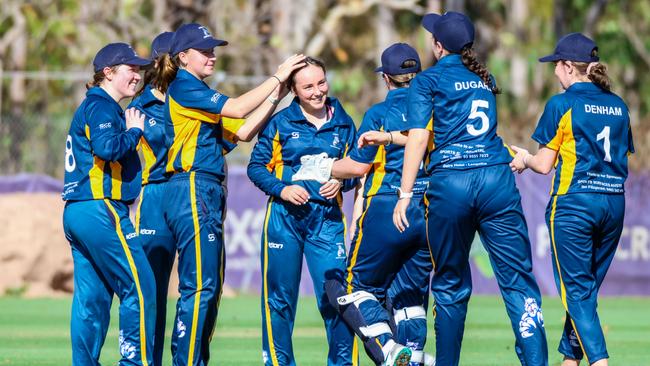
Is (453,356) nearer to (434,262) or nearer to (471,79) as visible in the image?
(434,262)

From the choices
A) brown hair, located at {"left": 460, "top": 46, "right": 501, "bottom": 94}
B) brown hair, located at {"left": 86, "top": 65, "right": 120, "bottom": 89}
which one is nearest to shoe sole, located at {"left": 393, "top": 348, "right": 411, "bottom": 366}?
brown hair, located at {"left": 460, "top": 46, "right": 501, "bottom": 94}

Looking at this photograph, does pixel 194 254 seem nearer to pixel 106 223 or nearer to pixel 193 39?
pixel 106 223

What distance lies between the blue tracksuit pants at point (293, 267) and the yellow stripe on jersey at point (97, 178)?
125 centimetres

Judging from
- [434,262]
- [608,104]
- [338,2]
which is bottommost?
[434,262]

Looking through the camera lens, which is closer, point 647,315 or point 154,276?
point 154,276

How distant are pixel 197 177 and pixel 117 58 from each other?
1025 millimetres

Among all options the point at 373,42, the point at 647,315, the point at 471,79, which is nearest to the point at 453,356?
the point at 471,79

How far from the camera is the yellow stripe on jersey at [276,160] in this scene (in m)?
9.35

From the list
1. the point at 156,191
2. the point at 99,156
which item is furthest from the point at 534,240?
the point at 99,156

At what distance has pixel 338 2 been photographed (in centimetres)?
3475

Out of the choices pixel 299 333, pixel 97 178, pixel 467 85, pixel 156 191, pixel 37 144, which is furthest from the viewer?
pixel 37 144

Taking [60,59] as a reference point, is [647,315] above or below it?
below

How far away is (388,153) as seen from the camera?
363 inches

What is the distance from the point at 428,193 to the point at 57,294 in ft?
37.5
